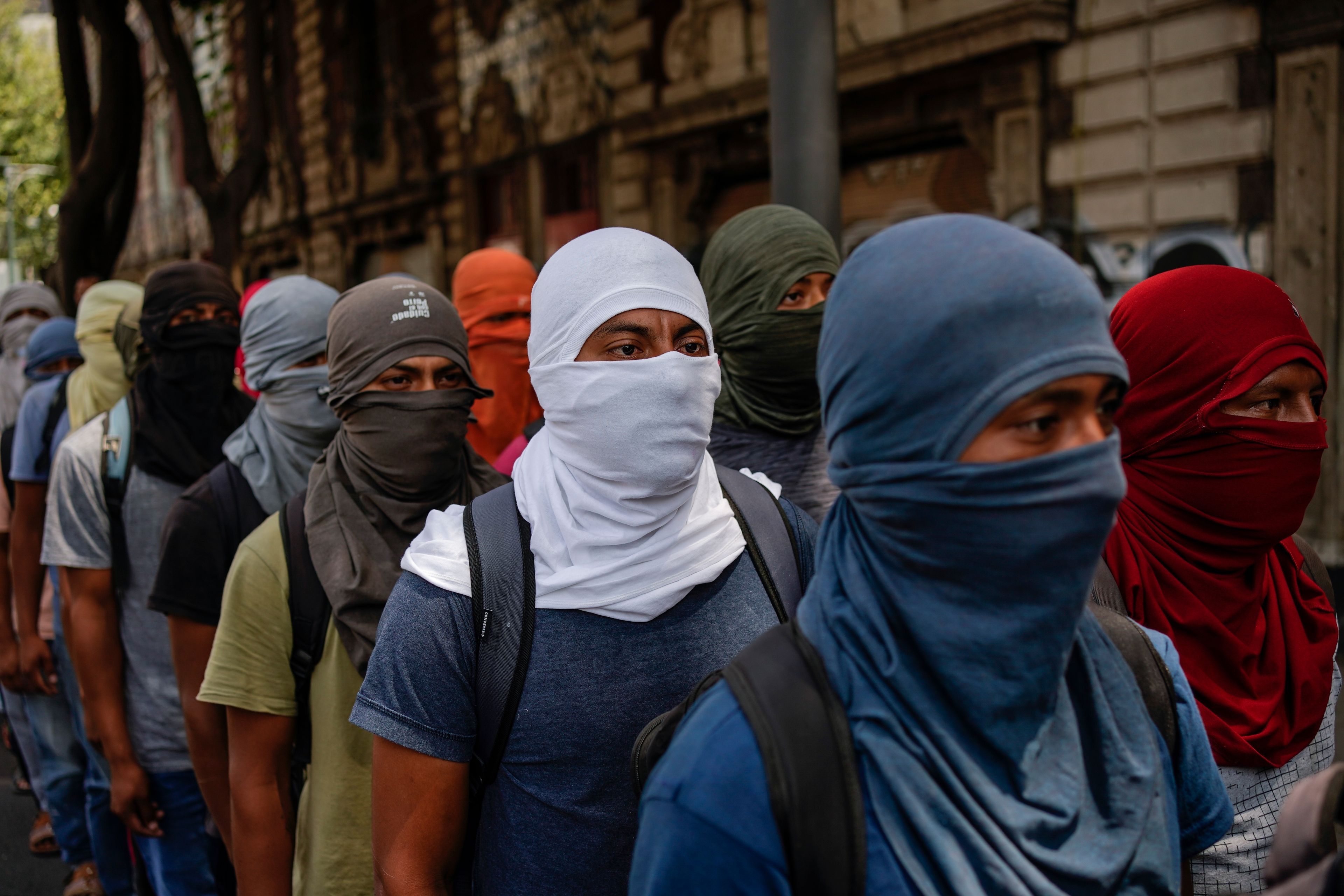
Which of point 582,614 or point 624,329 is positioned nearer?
point 582,614

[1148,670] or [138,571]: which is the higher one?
[1148,670]

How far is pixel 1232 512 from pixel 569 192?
12.3 m

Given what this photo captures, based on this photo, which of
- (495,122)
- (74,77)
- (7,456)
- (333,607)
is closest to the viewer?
(333,607)

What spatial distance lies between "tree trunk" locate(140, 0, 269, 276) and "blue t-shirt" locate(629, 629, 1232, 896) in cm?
866

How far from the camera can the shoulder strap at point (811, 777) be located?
113cm

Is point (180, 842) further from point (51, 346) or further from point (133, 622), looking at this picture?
point (51, 346)

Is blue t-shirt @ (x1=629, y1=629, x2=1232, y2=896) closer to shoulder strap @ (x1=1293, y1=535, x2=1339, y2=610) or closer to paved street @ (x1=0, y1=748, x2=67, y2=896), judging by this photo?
shoulder strap @ (x1=1293, y1=535, x2=1339, y2=610)

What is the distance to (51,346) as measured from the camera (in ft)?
19.3

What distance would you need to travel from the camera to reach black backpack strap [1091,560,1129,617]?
195cm

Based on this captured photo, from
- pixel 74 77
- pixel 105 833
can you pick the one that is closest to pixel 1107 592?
pixel 105 833

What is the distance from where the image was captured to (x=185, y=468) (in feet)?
11.1

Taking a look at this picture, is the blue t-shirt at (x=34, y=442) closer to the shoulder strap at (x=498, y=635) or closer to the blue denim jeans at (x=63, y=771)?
the blue denim jeans at (x=63, y=771)

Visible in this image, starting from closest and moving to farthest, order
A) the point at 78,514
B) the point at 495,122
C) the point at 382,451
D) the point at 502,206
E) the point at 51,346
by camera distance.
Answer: the point at 382,451 < the point at 78,514 < the point at 51,346 < the point at 495,122 < the point at 502,206

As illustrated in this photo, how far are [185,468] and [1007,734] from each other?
2.83m
